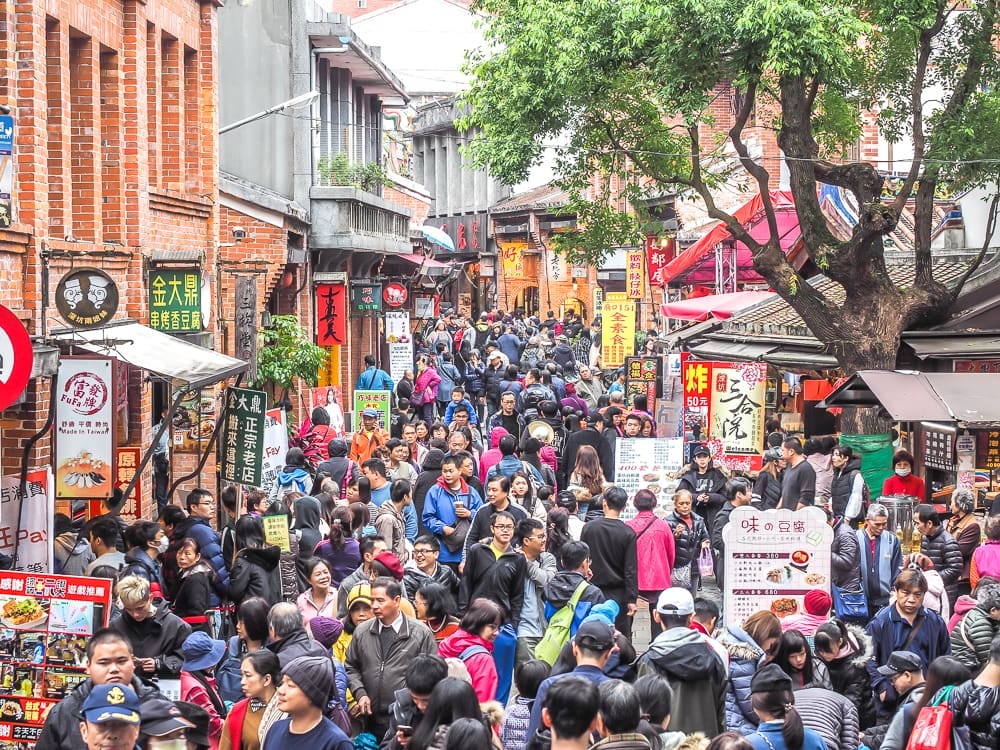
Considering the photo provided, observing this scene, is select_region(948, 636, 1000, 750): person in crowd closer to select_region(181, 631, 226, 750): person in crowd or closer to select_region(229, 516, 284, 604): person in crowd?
select_region(181, 631, 226, 750): person in crowd

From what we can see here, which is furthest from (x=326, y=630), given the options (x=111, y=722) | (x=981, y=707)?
(x=981, y=707)

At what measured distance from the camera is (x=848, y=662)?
28.1 ft

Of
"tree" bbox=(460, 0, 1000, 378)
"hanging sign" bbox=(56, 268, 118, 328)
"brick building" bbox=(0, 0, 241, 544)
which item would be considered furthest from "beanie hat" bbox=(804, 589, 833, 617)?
"tree" bbox=(460, 0, 1000, 378)

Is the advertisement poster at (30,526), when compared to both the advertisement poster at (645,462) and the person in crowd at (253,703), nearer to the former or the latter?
the person in crowd at (253,703)

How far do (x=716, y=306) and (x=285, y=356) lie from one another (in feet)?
23.0

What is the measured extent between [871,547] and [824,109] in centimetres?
1061

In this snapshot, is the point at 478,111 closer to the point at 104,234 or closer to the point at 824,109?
the point at 824,109

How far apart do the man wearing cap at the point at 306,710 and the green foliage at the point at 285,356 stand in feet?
40.5

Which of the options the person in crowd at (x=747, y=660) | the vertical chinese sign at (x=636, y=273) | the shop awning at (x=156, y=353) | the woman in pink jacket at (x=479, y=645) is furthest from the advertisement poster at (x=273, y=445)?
the vertical chinese sign at (x=636, y=273)

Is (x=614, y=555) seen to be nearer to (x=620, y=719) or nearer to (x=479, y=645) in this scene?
(x=479, y=645)

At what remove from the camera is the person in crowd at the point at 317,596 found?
9.84 m

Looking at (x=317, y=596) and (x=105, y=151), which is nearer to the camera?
(x=317, y=596)

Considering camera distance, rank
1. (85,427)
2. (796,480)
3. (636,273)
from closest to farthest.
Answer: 1. (85,427)
2. (796,480)
3. (636,273)

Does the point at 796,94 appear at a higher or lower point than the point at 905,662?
higher
